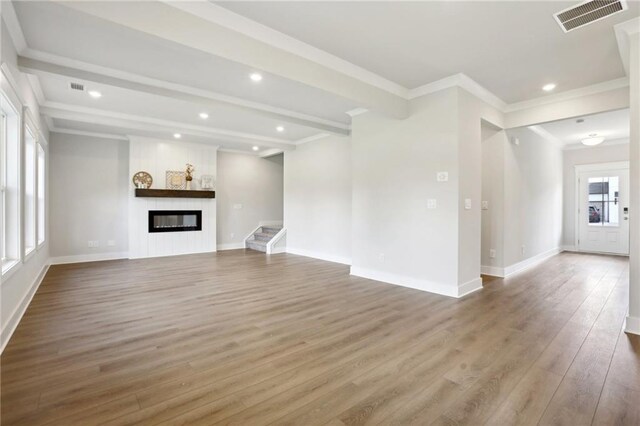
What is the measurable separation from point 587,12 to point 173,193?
731 centimetres

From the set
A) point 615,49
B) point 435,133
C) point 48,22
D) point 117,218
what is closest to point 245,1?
point 48,22

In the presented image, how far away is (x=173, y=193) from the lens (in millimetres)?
7117

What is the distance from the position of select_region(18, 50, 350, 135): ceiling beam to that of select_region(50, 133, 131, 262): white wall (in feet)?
12.1

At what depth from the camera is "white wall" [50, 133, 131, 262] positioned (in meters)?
6.21

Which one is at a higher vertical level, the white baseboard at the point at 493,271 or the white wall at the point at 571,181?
the white wall at the point at 571,181

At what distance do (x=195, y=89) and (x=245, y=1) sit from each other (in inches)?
74.9

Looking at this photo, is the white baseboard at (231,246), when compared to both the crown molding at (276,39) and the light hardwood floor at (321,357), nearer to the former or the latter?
the light hardwood floor at (321,357)

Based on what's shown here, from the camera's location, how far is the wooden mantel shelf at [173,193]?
6.72 m

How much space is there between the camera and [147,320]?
3.10m

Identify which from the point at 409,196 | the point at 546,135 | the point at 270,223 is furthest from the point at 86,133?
the point at 546,135

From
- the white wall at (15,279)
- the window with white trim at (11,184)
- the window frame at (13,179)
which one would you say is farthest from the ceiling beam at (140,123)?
the window with white trim at (11,184)

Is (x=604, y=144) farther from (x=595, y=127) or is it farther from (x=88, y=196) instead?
(x=88, y=196)

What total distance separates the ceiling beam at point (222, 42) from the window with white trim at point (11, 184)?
1831 mm

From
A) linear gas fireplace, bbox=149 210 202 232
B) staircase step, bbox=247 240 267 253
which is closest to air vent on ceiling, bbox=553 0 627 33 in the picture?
staircase step, bbox=247 240 267 253
